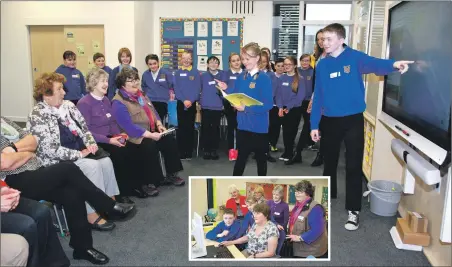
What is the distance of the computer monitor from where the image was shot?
1607 millimetres

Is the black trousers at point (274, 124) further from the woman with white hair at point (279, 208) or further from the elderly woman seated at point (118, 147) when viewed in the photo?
the woman with white hair at point (279, 208)

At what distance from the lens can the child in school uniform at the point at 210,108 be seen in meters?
5.14

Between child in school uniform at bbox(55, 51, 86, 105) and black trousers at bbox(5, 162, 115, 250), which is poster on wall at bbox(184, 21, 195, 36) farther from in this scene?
black trousers at bbox(5, 162, 115, 250)

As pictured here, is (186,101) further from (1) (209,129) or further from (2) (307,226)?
(2) (307,226)

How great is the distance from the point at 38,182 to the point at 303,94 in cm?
343

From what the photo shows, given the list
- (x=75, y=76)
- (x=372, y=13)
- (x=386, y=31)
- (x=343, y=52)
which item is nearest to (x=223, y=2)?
(x=75, y=76)

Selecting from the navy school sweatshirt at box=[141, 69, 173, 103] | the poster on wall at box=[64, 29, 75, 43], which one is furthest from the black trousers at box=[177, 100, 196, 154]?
the poster on wall at box=[64, 29, 75, 43]

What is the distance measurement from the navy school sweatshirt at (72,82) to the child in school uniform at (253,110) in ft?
11.7

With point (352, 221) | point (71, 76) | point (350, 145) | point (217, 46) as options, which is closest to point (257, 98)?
point (350, 145)

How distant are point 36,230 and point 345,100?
218cm

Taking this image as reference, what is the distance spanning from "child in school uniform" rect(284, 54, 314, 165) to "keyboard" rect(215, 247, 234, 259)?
3.22m

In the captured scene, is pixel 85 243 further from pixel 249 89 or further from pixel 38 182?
pixel 249 89

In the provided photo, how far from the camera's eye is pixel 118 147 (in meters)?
3.33

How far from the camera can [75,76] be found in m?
5.76
